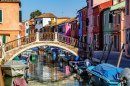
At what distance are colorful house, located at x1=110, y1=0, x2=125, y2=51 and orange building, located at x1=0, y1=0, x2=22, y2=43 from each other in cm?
925

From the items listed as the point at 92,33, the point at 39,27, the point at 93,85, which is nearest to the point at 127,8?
the point at 93,85

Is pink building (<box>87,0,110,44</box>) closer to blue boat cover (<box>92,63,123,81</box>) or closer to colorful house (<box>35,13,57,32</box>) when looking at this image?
blue boat cover (<box>92,63,123,81</box>)

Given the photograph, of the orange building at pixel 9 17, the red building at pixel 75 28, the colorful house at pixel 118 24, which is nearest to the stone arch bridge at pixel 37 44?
the orange building at pixel 9 17

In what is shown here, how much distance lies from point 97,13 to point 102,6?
1.49 metres

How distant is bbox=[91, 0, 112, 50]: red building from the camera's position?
32.2 metres

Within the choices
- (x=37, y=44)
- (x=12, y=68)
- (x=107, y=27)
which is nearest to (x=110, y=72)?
(x=12, y=68)

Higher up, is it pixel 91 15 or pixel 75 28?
pixel 91 15

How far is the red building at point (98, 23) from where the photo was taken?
32.2 meters

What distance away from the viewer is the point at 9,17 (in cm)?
2792

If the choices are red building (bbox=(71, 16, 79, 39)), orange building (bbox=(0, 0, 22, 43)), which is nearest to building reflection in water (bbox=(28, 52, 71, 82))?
orange building (bbox=(0, 0, 22, 43))

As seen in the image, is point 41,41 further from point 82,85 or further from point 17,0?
point 82,85

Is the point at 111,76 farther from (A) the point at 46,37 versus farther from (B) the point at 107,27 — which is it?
(B) the point at 107,27

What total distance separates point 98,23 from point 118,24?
22.0 feet

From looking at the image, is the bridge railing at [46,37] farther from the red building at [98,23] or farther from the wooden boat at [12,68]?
the wooden boat at [12,68]
